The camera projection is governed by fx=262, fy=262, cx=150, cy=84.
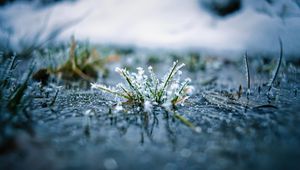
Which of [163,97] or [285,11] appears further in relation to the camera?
[285,11]

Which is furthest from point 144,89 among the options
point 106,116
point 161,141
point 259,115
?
point 259,115

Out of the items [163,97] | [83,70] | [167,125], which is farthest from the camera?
[83,70]

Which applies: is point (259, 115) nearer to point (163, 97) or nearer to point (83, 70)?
point (163, 97)

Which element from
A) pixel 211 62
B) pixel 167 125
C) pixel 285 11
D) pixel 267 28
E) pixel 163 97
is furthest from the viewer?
pixel 211 62

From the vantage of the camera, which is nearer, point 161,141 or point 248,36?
point 161,141

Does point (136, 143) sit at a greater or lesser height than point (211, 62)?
lesser

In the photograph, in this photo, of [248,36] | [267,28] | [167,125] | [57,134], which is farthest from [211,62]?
[57,134]

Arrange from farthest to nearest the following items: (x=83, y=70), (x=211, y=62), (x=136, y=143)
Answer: (x=211, y=62) → (x=83, y=70) → (x=136, y=143)

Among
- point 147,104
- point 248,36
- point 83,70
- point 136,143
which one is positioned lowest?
point 136,143

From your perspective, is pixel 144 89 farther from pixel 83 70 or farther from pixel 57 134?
pixel 83 70

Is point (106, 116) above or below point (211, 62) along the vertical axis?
below
